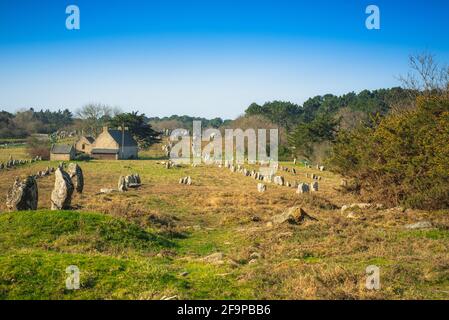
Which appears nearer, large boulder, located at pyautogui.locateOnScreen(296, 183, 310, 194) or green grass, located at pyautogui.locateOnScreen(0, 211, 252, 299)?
green grass, located at pyautogui.locateOnScreen(0, 211, 252, 299)

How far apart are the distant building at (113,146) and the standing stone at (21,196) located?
4774cm

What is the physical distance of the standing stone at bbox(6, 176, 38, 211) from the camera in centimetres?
1747

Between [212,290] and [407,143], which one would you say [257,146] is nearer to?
[407,143]

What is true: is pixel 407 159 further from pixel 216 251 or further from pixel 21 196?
pixel 21 196

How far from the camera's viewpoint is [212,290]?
27.8 feet

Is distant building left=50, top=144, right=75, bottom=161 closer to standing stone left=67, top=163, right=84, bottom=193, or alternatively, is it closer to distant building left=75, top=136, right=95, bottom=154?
distant building left=75, top=136, right=95, bottom=154

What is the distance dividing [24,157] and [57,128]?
54.0 meters

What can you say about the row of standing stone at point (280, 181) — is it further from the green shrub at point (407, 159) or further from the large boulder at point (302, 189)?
the green shrub at point (407, 159)

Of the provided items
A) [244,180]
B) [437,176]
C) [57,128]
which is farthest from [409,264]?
[57,128]

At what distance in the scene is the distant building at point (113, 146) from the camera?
65438 mm

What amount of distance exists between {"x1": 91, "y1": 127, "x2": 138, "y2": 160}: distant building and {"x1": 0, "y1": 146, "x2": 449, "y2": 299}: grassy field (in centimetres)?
4094

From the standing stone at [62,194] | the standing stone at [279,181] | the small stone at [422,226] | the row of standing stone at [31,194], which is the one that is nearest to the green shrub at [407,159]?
the small stone at [422,226]

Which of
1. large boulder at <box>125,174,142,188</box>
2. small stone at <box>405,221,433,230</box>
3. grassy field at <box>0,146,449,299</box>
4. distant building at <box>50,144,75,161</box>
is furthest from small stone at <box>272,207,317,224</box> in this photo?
distant building at <box>50,144,75,161</box>
